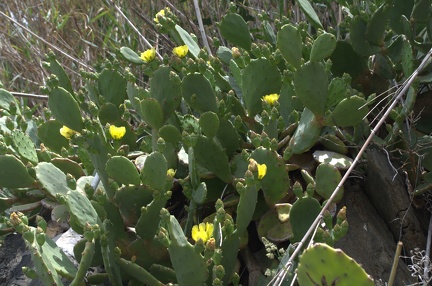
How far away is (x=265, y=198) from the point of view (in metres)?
1.75

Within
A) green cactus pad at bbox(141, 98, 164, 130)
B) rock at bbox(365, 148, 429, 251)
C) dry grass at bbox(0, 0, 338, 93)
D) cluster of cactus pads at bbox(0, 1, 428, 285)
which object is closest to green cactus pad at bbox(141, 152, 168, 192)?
cluster of cactus pads at bbox(0, 1, 428, 285)

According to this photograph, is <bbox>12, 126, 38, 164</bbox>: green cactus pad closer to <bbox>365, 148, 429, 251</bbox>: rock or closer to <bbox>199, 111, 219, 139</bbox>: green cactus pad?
<bbox>199, 111, 219, 139</bbox>: green cactus pad

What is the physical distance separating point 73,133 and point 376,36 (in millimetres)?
938

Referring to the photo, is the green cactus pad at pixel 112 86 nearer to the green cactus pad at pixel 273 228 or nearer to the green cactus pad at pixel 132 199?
the green cactus pad at pixel 132 199

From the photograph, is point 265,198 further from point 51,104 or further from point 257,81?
point 51,104

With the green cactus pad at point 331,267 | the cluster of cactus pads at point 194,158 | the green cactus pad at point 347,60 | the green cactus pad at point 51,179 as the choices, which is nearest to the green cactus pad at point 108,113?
the cluster of cactus pads at point 194,158

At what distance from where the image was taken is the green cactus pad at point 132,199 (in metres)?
1.69

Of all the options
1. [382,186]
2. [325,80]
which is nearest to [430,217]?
[382,186]

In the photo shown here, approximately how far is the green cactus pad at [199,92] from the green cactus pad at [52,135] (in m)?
0.43

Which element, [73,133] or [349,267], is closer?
[349,267]

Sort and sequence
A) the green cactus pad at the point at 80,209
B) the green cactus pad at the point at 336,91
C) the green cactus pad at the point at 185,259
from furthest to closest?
the green cactus pad at the point at 336,91
the green cactus pad at the point at 80,209
the green cactus pad at the point at 185,259

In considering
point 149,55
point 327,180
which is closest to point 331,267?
point 327,180

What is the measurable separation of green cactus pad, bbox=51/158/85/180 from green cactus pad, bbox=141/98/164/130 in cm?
28

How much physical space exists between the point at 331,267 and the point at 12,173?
99 cm
